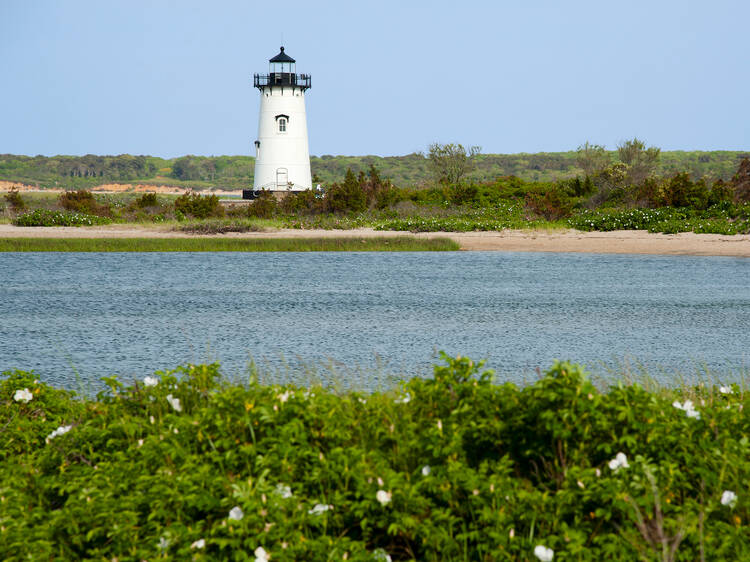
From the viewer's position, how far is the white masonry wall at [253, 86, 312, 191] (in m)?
60.5

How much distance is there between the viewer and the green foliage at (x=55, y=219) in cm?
4519

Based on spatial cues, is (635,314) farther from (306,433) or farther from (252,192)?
(252,192)

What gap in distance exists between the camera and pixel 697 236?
3959cm

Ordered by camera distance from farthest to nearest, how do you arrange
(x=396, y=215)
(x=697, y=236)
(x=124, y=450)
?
(x=396, y=215) < (x=697, y=236) < (x=124, y=450)

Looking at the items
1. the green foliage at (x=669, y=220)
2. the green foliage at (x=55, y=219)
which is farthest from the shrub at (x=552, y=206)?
the green foliage at (x=55, y=219)

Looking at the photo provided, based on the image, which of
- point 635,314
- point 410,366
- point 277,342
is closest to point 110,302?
point 277,342

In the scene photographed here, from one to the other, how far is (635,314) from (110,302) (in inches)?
560

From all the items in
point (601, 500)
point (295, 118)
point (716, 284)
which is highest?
point (295, 118)

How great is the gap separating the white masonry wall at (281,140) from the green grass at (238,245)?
68.8 ft

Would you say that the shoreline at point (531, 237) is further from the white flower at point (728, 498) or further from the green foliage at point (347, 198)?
the white flower at point (728, 498)

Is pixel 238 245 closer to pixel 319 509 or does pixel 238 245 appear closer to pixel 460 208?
pixel 460 208

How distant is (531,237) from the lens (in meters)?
42.4

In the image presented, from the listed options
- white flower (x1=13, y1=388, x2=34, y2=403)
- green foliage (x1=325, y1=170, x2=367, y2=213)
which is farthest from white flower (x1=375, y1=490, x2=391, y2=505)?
green foliage (x1=325, y1=170, x2=367, y2=213)

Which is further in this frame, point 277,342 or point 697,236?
point 697,236
